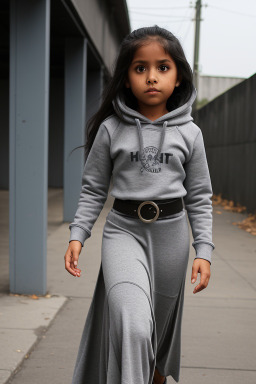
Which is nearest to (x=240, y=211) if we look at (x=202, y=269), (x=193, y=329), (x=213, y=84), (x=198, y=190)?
(x=193, y=329)

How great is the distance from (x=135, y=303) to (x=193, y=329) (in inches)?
97.8

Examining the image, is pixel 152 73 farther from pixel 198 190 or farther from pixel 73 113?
pixel 73 113

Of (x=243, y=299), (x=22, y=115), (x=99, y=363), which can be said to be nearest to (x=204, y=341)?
(x=243, y=299)

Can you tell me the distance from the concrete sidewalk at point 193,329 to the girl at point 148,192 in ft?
3.46

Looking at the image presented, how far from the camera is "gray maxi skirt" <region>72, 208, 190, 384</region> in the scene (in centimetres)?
220

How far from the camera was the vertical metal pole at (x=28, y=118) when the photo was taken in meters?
5.22

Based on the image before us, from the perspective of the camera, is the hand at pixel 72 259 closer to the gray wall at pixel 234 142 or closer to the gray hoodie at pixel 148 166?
the gray hoodie at pixel 148 166

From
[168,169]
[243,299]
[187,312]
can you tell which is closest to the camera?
[168,169]

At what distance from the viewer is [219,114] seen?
1728 centimetres

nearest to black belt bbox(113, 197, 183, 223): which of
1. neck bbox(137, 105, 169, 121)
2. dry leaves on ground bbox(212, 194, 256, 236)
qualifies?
neck bbox(137, 105, 169, 121)

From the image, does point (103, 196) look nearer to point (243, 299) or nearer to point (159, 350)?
point (159, 350)

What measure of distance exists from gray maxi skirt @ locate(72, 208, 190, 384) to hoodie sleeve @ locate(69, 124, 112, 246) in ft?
0.33

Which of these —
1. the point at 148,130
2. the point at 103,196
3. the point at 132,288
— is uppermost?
the point at 148,130

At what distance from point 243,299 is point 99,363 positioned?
3.14 m
